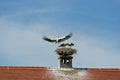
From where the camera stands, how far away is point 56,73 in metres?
36.4

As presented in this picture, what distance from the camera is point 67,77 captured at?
35.9m

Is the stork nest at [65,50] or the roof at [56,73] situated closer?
the roof at [56,73]

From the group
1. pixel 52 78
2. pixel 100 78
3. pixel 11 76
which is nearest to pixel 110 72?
pixel 100 78

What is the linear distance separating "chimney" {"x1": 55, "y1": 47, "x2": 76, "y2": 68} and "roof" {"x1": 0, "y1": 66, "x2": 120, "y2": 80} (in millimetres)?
561

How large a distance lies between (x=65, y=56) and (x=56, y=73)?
1.95 metres

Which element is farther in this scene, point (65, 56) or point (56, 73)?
point (65, 56)

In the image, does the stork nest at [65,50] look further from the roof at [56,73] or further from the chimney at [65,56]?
the roof at [56,73]

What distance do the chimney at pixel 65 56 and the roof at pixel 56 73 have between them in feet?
1.84

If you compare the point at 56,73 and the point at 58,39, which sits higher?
the point at 58,39

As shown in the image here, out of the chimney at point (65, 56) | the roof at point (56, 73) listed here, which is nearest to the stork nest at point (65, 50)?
the chimney at point (65, 56)

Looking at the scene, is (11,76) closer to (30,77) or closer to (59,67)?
(30,77)

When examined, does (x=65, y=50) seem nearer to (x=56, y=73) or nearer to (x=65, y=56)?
(x=65, y=56)

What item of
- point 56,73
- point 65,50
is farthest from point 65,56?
point 56,73

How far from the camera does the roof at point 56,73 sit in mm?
35469
